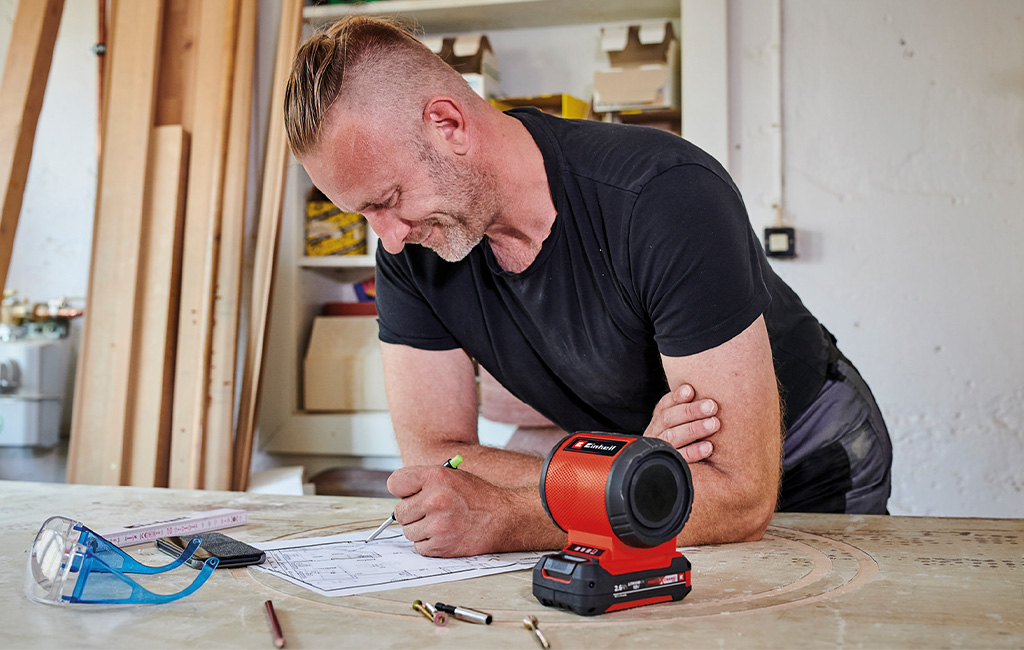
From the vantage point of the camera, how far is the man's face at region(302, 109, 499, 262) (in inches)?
47.3

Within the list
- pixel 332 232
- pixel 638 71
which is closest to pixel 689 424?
pixel 638 71

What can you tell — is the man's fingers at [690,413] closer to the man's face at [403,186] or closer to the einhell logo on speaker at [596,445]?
the einhell logo on speaker at [596,445]

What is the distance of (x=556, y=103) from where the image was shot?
2.62 meters

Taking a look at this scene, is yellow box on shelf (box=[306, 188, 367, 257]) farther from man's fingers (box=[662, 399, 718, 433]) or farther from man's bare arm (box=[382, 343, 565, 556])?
man's fingers (box=[662, 399, 718, 433])

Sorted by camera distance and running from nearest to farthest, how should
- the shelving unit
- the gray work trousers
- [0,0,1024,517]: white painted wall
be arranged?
1. the gray work trousers
2. [0,0,1024,517]: white painted wall
3. the shelving unit

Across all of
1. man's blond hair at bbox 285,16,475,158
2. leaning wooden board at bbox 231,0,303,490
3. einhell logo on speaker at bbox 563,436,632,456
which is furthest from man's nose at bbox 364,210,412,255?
leaning wooden board at bbox 231,0,303,490

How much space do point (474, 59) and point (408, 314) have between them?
4.55 feet

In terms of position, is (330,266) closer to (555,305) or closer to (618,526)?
(555,305)

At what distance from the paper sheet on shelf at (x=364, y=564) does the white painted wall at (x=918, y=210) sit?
1.81 m

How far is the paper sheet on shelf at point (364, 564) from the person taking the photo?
0.88m

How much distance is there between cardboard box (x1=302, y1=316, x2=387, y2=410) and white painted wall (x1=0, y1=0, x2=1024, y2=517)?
128cm

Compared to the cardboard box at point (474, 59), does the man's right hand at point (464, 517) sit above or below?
below

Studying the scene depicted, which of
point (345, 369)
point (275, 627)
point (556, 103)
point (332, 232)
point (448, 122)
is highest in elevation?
point (556, 103)

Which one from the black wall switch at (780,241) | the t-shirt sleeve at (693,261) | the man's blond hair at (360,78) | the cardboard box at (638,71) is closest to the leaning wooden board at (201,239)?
the cardboard box at (638,71)
